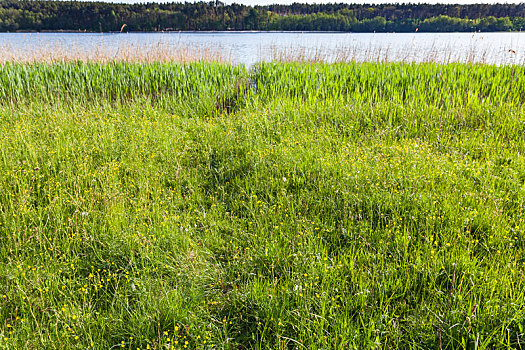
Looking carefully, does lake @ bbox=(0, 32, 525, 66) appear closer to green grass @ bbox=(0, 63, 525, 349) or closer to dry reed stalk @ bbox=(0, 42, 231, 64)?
dry reed stalk @ bbox=(0, 42, 231, 64)

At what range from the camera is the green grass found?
250 centimetres

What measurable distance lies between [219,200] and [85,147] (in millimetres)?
2578

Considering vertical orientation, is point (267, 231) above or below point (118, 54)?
below

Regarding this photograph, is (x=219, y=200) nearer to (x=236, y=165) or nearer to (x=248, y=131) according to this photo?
(x=236, y=165)

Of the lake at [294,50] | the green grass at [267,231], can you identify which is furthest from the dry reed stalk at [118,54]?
the green grass at [267,231]

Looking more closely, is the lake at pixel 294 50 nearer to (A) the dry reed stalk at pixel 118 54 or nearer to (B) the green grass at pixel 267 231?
(A) the dry reed stalk at pixel 118 54

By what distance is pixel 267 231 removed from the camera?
140 inches

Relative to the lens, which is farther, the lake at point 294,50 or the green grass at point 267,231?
the lake at point 294,50

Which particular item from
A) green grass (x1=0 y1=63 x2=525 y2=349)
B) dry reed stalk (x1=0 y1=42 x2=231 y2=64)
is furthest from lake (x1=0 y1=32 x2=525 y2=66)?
green grass (x1=0 y1=63 x2=525 y2=349)

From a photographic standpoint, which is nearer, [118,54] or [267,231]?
[267,231]

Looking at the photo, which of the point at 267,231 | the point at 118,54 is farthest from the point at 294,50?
the point at 267,231

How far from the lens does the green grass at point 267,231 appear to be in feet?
8.20

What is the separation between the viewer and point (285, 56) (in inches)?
514

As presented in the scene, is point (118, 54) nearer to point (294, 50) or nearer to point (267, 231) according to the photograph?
point (294, 50)
